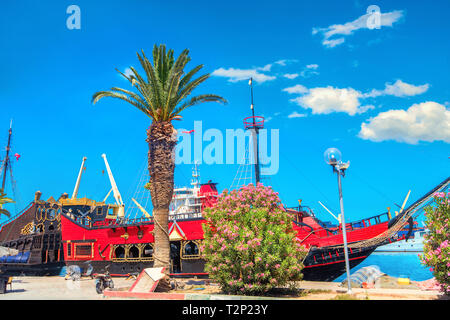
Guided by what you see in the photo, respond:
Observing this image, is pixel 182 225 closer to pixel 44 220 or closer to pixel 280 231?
pixel 280 231

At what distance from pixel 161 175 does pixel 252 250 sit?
6.84 m

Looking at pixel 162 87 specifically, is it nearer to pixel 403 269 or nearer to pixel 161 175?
pixel 161 175

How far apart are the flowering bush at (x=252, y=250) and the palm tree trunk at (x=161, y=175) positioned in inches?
118

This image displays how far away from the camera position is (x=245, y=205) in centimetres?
1602

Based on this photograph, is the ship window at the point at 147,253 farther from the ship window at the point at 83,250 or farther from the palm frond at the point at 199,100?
the palm frond at the point at 199,100

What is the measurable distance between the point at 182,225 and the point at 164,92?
32.7 feet

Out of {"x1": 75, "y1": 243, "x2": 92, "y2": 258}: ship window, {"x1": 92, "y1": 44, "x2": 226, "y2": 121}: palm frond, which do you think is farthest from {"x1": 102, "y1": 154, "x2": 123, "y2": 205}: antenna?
{"x1": 92, "y1": 44, "x2": 226, "y2": 121}: palm frond

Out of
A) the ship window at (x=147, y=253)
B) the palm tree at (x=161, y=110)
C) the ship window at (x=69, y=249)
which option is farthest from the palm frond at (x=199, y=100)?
the ship window at (x=69, y=249)

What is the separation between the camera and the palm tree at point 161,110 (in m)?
17.9

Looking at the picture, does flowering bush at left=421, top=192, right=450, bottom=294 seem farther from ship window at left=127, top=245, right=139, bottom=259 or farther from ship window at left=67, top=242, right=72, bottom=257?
ship window at left=67, top=242, right=72, bottom=257

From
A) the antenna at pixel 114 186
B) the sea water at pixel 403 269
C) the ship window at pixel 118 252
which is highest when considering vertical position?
the antenna at pixel 114 186

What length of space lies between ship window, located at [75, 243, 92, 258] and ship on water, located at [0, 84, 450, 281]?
83 mm

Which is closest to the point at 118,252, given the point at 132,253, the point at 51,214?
the point at 132,253

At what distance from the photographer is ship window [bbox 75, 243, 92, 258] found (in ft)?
93.5
